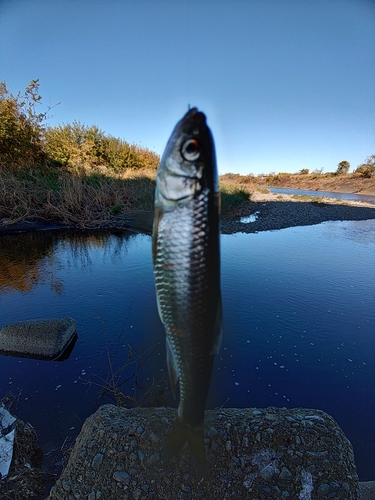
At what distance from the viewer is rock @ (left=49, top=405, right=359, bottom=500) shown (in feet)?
5.65

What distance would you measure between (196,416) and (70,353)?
361cm

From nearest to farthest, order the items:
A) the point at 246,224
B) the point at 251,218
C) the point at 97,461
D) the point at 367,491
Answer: the point at 97,461, the point at 367,491, the point at 246,224, the point at 251,218

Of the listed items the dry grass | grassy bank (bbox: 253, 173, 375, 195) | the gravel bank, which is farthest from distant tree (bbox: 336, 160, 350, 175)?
the dry grass

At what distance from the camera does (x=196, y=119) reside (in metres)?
0.96

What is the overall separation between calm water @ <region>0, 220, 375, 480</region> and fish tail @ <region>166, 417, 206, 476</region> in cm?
210

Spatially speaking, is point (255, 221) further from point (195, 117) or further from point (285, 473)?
point (195, 117)

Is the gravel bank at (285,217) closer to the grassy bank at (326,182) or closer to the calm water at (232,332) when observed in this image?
the calm water at (232,332)

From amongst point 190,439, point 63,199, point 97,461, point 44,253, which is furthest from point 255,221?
point 190,439

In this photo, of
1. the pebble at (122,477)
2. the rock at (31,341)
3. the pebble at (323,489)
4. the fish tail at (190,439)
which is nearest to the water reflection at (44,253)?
the rock at (31,341)

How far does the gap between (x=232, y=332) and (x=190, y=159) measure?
14.1ft

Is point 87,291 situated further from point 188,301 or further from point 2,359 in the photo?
point 188,301

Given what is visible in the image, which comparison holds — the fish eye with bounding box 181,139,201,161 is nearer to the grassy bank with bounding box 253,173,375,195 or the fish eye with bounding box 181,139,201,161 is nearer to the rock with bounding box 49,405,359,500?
the rock with bounding box 49,405,359,500

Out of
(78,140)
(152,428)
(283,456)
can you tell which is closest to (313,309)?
(283,456)

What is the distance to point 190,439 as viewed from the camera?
4.31 ft
